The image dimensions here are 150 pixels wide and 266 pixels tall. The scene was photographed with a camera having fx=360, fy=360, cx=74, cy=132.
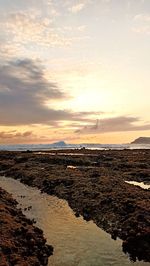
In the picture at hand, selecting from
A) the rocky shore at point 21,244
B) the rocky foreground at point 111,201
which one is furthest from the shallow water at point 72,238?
the rocky foreground at point 111,201

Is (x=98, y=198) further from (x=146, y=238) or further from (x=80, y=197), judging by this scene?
(x=146, y=238)

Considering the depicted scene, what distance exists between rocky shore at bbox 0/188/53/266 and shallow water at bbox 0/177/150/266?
77 cm

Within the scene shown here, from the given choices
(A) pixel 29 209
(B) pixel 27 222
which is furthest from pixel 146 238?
(A) pixel 29 209

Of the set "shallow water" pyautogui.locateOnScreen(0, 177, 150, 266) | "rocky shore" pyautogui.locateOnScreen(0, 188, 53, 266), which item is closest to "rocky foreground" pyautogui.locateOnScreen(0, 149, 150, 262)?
"shallow water" pyautogui.locateOnScreen(0, 177, 150, 266)

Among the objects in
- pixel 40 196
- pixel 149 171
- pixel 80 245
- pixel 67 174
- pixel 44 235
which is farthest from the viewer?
pixel 149 171

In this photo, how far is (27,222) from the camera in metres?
30.2

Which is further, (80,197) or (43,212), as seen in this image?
(80,197)

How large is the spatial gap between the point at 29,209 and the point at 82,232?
10.7 meters

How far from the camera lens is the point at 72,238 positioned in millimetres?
26609

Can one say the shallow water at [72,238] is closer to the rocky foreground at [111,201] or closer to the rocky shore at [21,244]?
the rocky shore at [21,244]

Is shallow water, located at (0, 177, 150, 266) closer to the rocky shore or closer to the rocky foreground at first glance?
the rocky shore

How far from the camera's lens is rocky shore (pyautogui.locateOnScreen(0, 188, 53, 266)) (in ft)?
68.2

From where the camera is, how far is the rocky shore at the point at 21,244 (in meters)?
20.8

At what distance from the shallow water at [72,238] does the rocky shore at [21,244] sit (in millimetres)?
769
